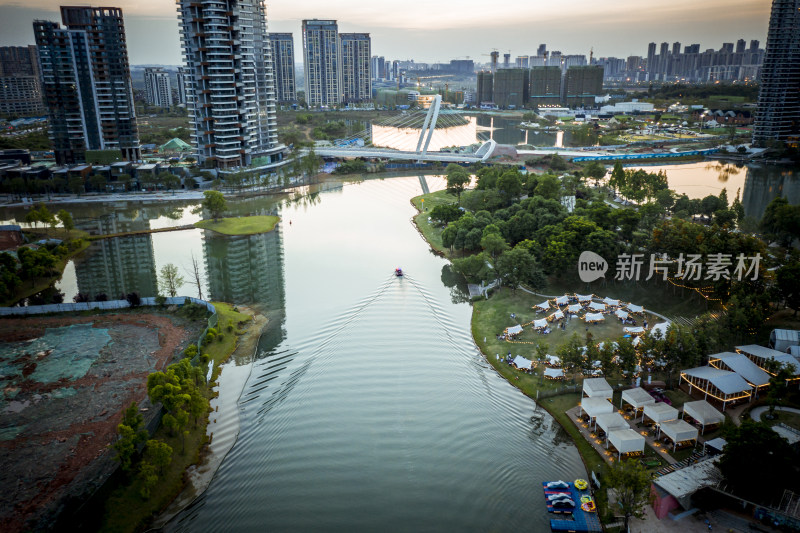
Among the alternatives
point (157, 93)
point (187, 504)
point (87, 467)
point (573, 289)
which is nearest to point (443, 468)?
point (187, 504)

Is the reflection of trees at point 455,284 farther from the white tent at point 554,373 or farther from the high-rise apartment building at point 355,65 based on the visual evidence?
the high-rise apartment building at point 355,65

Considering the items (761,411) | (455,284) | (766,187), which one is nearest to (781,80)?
(766,187)

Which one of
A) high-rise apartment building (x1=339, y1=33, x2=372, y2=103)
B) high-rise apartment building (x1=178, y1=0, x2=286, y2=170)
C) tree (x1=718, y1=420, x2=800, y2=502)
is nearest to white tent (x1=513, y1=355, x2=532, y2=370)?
tree (x1=718, y1=420, x2=800, y2=502)

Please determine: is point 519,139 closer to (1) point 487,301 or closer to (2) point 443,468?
(1) point 487,301

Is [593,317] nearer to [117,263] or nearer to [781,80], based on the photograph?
[117,263]

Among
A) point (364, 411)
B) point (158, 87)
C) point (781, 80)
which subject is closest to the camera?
point (364, 411)

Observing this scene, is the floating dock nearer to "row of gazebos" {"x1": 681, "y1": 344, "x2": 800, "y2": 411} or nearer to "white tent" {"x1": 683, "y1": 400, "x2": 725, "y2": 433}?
"white tent" {"x1": 683, "y1": 400, "x2": 725, "y2": 433}

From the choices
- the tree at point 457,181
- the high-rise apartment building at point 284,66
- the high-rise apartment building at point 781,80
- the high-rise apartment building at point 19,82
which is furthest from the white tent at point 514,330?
the high-rise apartment building at point 284,66
